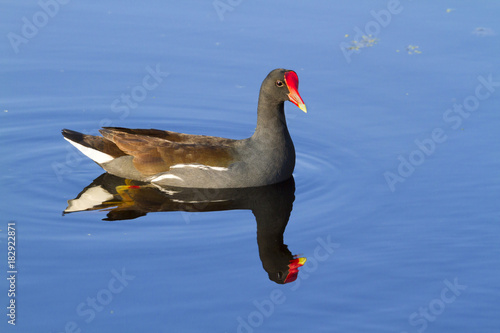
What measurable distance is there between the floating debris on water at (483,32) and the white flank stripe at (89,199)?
20.2ft

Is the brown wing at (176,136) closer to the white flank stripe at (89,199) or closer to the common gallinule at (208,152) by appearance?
the common gallinule at (208,152)

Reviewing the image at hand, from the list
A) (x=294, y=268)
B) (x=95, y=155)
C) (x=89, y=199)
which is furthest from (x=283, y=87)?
(x=294, y=268)

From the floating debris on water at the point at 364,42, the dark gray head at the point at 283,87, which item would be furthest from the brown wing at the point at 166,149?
the floating debris on water at the point at 364,42

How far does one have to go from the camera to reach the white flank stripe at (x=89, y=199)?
8242mm

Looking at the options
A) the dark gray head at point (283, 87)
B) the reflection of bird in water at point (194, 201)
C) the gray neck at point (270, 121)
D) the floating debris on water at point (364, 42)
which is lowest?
the floating debris on water at point (364, 42)

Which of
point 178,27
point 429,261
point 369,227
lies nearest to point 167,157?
point 369,227

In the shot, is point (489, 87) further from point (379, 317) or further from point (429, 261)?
point (379, 317)

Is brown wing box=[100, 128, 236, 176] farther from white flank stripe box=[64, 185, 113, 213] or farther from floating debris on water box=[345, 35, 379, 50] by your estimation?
floating debris on water box=[345, 35, 379, 50]

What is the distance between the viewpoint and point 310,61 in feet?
37.8

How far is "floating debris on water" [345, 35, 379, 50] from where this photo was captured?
11984 millimetres

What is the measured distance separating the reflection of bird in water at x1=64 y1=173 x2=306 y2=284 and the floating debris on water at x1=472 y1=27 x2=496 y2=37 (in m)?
4.55

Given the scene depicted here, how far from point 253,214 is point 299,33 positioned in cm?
464

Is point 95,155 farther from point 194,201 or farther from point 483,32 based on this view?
point 483,32

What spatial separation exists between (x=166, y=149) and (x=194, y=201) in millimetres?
749
